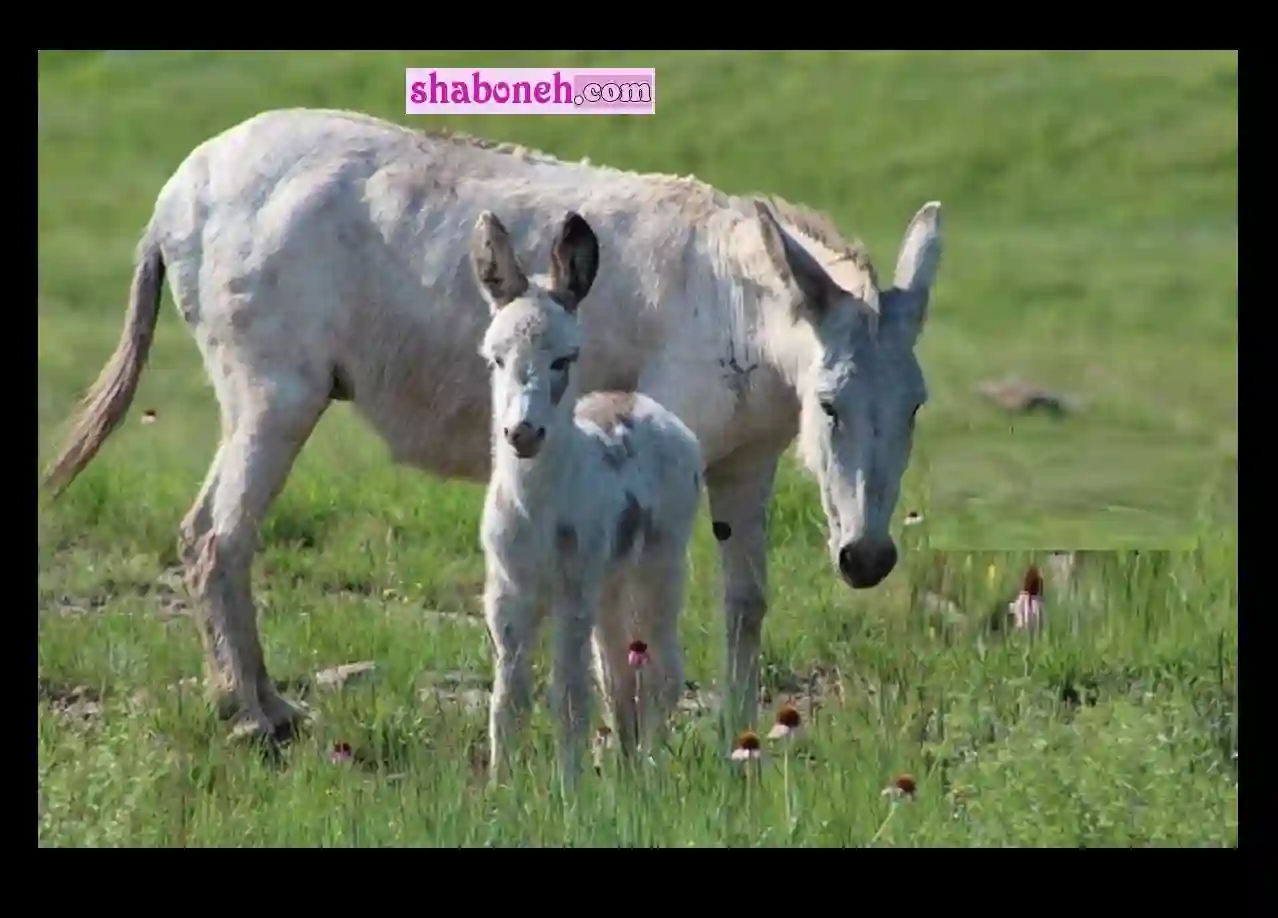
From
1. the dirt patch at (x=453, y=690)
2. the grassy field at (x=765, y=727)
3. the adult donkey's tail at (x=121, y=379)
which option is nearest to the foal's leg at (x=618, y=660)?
the grassy field at (x=765, y=727)

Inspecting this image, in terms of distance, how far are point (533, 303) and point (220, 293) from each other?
1818mm

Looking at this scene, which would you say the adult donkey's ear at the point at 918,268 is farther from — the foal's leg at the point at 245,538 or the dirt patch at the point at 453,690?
the foal's leg at the point at 245,538

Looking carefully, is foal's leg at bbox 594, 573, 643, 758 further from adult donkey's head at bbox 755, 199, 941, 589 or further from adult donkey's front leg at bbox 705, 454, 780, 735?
adult donkey's front leg at bbox 705, 454, 780, 735

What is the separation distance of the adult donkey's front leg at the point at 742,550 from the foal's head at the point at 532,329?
4.63 feet

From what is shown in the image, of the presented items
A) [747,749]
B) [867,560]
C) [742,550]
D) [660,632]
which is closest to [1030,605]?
[742,550]

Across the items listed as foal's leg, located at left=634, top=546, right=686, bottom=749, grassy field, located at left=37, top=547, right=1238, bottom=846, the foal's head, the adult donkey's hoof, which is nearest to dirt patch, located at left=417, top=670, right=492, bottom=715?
grassy field, located at left=37, top=547, right=1238, bottom=846

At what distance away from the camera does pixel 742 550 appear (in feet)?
22.8

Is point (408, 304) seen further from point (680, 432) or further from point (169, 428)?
point (169, 428)

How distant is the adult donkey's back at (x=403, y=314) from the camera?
6594mm

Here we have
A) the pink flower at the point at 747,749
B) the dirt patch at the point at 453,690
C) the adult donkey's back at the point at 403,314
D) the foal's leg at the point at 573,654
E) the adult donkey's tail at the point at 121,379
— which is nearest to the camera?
the foal's leg at the point at 573,654

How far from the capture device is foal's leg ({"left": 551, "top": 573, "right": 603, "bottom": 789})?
5.55 m

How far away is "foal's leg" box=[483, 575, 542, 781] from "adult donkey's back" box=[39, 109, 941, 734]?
1008 millimetres

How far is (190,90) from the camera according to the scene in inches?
299

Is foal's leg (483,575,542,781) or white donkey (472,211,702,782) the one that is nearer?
white donkey (472,211,702,782)
